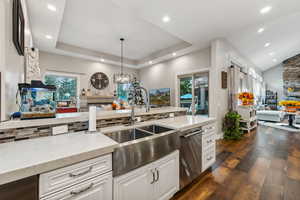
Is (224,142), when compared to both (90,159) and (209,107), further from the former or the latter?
(90,159)

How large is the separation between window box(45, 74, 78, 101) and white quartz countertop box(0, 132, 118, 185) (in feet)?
14.0

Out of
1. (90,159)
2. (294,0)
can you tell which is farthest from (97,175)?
(294,0)

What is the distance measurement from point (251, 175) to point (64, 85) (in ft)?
19.5

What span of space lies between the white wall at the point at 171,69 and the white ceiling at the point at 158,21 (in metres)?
0.43

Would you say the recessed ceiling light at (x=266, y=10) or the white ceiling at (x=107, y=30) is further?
the white ceiling at (x=107, y=30)

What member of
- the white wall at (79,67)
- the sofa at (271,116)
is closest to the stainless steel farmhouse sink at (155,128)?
the white wall at (79,67)

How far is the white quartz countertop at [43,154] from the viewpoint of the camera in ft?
2.20

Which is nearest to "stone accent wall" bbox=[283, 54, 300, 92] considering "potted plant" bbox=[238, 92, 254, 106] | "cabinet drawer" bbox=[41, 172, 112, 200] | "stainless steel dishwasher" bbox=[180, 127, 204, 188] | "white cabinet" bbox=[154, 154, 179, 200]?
"potted plant" bbox=[238, 92, 254, 106]

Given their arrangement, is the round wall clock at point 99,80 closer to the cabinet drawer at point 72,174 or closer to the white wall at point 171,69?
the white wall at point 171,69

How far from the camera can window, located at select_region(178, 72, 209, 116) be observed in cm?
433

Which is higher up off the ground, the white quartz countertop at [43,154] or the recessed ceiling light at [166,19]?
the recessed ceiling light at [166,19]

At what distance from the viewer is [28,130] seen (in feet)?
3.69

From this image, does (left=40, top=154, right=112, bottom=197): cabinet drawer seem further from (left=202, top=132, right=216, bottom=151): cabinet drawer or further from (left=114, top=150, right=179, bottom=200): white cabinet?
(left=202, top=132, right=216, bottom=151): cabinet drawer

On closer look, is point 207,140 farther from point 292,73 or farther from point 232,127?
point 292,73
